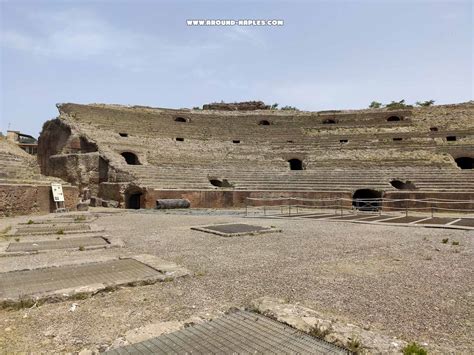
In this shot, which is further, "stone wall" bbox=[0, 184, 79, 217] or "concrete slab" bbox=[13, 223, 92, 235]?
"stone wall" bbox=[0, 184, 79, 217]

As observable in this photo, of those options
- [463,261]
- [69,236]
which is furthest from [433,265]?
[69,236]

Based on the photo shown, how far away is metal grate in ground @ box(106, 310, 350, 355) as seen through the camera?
2703 millimetres

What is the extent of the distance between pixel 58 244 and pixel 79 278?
3259 millimetres

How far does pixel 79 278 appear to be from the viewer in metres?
4.64

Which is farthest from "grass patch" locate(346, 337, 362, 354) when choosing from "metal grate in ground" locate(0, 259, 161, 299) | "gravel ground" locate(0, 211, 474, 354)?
"metal grate in ground" locate(0, 259, 161, 299)

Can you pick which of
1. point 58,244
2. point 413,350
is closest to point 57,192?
point 58,244

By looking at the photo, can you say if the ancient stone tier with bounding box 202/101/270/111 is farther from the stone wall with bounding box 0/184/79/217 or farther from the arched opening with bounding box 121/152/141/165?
the stone wall with bounding box 0/184/79/217

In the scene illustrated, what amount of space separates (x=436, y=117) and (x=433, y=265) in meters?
31.0

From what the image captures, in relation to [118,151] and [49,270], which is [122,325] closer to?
[49,270]

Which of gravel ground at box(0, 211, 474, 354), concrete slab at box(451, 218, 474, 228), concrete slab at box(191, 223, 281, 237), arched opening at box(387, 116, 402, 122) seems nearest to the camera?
gravel ground at box(0, 211, 474, 354)

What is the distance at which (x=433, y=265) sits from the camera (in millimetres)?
5559

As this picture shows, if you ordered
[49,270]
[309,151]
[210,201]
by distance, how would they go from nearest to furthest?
[49,270] < [210,201] < [309,151]

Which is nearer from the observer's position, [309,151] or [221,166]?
[221,166]

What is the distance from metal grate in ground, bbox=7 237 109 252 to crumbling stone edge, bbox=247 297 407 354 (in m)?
4.82
